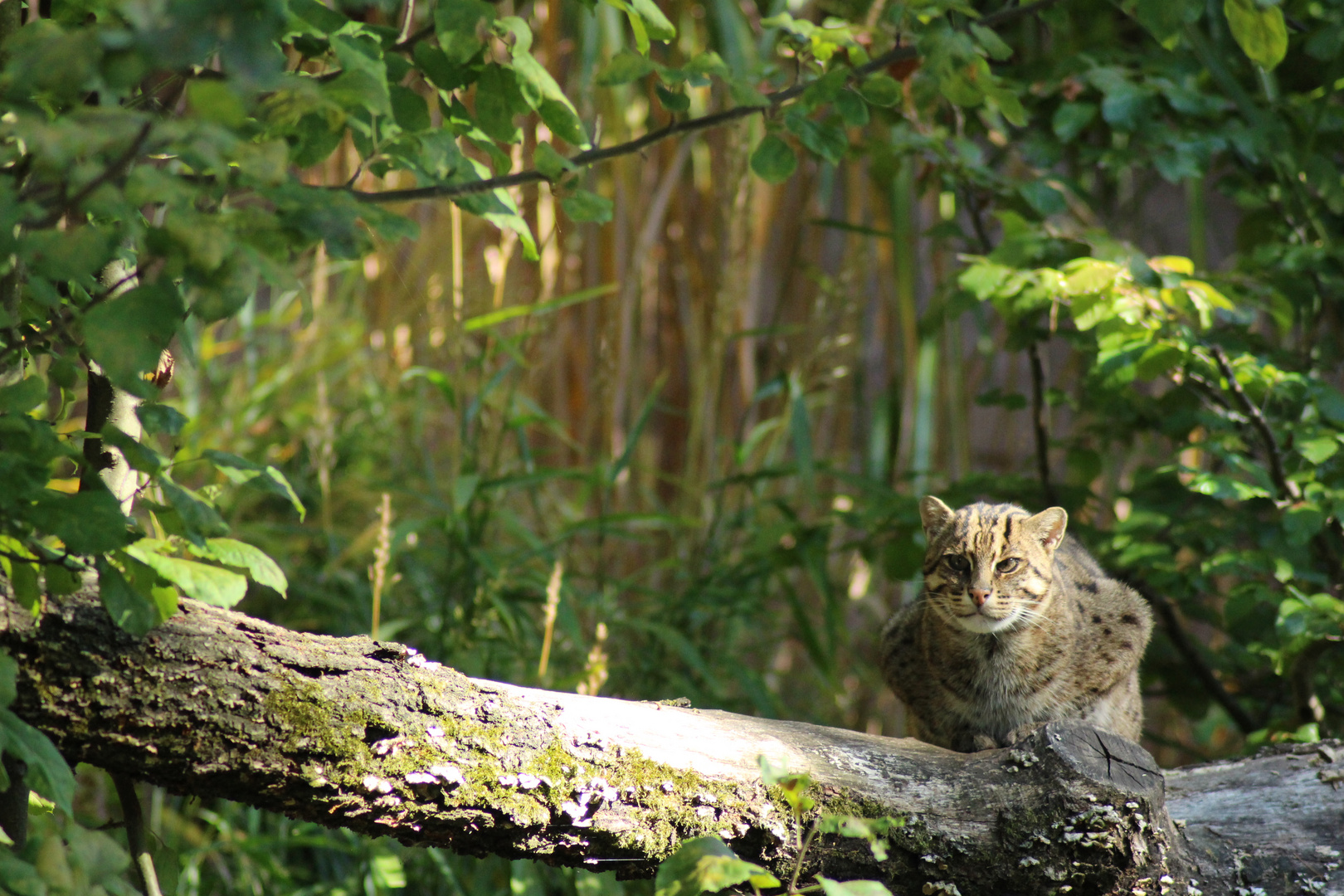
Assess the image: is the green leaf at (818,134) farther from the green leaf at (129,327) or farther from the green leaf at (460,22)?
the green leaf at (129,327)

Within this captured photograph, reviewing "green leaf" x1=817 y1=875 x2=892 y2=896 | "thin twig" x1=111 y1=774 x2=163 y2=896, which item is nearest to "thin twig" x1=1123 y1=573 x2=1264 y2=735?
"green leaf" x1=817 y1=875 x2=892 y2=896

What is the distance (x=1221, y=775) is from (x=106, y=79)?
173cm

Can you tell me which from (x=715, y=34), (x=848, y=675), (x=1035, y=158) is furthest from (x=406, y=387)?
(x=1035, y=158)

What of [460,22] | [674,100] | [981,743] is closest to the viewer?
[460,22]

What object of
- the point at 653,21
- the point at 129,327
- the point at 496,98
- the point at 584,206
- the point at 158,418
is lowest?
the point at 158,418

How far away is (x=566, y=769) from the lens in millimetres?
1235

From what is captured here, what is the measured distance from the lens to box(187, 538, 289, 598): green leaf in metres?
1.00

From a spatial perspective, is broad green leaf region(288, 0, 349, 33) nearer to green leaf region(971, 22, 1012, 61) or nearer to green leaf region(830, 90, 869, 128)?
green leaf region(830, 90, 869, 128)

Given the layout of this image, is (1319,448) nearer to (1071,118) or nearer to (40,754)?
(1071,118)

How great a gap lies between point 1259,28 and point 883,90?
50cm

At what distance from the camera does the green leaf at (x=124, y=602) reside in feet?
3.07

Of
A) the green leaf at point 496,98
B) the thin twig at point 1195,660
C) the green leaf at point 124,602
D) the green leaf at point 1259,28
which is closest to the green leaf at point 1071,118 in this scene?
the green leaf at point 1259,28

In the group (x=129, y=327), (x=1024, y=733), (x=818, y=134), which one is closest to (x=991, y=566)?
(x=1024, y=733)

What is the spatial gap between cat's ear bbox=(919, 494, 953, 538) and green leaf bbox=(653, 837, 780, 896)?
1.04 m
